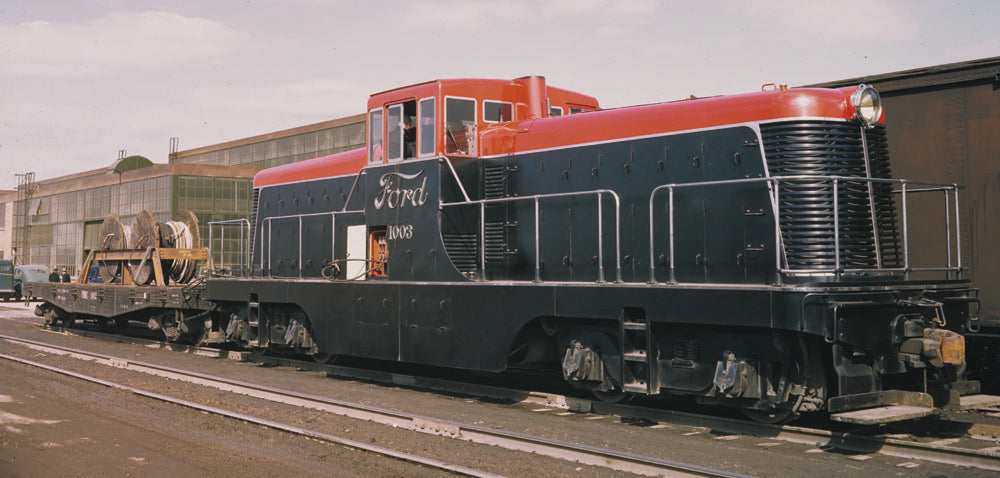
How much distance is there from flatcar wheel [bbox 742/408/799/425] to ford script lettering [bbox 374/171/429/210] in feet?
13.9

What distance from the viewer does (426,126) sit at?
9.29 meters

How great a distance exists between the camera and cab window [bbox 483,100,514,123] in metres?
9.46

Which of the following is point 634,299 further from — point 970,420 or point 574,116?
point 970,420

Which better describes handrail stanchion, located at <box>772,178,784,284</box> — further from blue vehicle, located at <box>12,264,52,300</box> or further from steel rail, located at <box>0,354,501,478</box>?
blue vehicle, located at <box>12,264,52,300</box>

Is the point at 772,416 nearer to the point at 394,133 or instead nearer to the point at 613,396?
the point at 613,396

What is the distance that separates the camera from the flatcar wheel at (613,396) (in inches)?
315

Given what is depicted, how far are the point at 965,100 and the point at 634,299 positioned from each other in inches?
182

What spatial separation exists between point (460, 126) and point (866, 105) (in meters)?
4.33

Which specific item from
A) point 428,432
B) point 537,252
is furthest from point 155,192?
point 428,432

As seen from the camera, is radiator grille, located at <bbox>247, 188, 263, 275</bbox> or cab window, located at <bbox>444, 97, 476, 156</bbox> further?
radiator grille, located at <bbox>247, 188, 263, 275</bbox>

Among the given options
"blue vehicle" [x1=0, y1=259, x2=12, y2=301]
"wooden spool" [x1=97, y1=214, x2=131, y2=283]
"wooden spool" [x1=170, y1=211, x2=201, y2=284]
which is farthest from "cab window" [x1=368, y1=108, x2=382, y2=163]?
"blue vehicle" [x1=0, y1=259, x2=12, y2=301]

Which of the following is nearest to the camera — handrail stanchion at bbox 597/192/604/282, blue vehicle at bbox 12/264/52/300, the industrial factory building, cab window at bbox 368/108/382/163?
handrail stanchion at bbox 597/192/604/282

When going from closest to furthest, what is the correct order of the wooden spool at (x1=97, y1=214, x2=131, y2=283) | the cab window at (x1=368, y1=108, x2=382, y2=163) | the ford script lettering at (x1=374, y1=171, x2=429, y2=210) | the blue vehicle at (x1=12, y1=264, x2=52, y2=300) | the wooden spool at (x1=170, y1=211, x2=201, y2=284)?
the ford script lettering at (x1=374, y1=171, x2=429, y2=210)
the cab window at (x1=368, y1=108, x2=382, y2=163)
the wooden spool at (x1=170, y1=211, x2=201, y2=284)
the wooden spool at (x1=97, y1=214, x2=131, y2=283)
the blue vehicle at (x1=12, y1=264, x2=52, y2=300)

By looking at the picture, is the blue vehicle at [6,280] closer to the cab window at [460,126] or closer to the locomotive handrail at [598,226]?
the cab window at [460,126]
